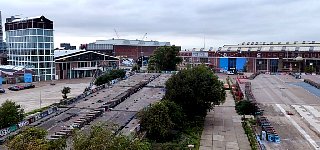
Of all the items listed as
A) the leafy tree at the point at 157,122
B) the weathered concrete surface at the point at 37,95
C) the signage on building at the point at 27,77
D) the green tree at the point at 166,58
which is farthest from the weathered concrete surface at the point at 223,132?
the signage on building at the point at 27,77

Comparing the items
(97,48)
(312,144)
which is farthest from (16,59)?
(312,144)

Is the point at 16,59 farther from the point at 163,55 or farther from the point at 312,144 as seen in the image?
the point at 312,144

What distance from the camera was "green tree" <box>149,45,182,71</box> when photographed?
8581 centimetres

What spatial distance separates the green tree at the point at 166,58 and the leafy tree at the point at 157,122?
5778cm

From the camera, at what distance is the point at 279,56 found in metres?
101

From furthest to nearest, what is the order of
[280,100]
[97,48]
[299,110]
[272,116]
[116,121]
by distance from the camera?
[97,48] < [280,100] < [299,110] < [272,116] < [116,121]

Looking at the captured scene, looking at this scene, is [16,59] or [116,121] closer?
[116,121]

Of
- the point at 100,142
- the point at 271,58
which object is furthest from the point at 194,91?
the point at 271,58

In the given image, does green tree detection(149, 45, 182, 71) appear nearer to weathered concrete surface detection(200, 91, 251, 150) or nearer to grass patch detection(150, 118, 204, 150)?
weathered concrete surface detection(200, 91, 251, 150)

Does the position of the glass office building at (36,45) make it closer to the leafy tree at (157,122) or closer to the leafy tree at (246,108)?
the leafy tree at (246,108)

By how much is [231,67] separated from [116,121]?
274ft

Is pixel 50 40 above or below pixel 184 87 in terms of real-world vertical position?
above

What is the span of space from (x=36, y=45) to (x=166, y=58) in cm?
3200

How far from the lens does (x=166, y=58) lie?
85812mm
